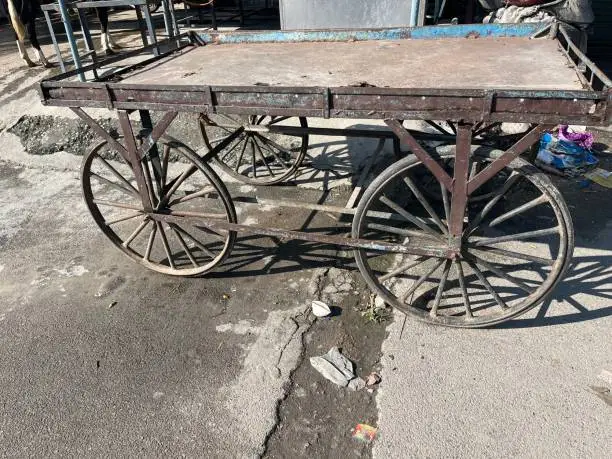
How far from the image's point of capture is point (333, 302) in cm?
324

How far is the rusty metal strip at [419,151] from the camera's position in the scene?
7.50 ft

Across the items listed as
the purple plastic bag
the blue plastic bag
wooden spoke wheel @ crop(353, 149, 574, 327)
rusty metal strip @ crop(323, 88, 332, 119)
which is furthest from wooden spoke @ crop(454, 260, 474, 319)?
the purple plastic bag

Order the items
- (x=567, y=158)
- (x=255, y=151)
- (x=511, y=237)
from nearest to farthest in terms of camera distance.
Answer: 1. (x=511, y=237)
2. (x=567, y=158)
3. (x=255, y=151)

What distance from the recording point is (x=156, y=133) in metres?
2.74

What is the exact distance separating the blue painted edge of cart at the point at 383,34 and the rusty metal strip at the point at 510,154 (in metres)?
1.62

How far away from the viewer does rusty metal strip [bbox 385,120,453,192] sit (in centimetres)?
229

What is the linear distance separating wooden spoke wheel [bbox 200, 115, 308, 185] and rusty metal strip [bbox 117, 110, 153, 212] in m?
1.28

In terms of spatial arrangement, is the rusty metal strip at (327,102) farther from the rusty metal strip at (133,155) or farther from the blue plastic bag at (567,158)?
the blue plastic bag at (567,158)

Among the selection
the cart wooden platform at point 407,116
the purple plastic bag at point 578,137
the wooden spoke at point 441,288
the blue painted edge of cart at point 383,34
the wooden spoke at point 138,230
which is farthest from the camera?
the purple plastic bag at point 578,137

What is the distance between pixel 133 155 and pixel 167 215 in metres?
0.47

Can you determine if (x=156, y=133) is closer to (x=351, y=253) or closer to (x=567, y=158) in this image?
(x=351, y=253)

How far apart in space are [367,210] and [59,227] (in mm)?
3105

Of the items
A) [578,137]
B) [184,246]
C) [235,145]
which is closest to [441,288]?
[184,246]

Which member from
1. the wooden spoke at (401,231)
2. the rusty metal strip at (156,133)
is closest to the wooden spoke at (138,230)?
the rusty metal strip at (156,133)
